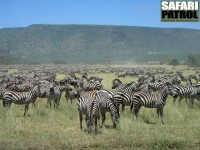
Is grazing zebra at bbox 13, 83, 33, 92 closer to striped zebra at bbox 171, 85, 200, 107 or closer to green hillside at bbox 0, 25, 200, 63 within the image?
striped zebra at bbox 171, 85, 200, 107

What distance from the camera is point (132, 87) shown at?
20047 millimetres

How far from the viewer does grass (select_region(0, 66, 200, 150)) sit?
36.1ft

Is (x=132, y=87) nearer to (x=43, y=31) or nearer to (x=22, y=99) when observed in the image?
(x=22, y=99)

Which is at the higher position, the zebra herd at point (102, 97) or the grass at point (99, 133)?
the zebra herd at point (102, 97)

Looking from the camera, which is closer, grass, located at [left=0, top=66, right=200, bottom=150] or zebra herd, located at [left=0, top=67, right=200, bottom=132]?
grass, located at [left=0, top=66, right=200, bottom=150]

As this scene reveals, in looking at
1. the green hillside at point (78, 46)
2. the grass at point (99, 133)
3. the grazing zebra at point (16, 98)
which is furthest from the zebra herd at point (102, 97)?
the green hillside at point (78, 46)

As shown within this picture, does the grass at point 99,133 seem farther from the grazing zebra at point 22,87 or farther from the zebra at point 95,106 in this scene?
A: the grazing zebra at point 22,87

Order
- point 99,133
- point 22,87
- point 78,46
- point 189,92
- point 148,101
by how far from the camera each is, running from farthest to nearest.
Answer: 1. point 78,46
2. point 22,87
3. point 189,92
4. point 148,101
5. point 99,133

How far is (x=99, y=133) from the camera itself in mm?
12617

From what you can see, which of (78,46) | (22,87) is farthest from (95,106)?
(78,46)

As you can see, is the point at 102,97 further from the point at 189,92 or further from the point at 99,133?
the point at 189,92

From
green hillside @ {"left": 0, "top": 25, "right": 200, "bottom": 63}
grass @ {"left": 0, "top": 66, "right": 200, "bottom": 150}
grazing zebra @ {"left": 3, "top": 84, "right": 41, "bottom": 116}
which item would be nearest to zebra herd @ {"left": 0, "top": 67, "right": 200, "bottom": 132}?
grazing zebra @ {"left": 3, "top": 84, "right": 41, "bottom": 116}

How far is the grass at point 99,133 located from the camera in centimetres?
1099

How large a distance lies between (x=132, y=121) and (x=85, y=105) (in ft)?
8.90
